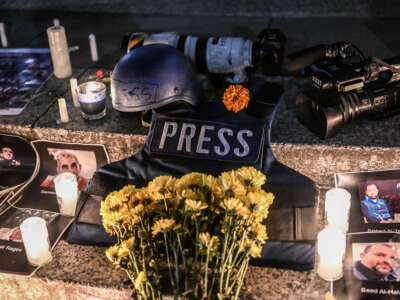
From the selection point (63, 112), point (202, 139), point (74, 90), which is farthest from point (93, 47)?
point (202, 139)

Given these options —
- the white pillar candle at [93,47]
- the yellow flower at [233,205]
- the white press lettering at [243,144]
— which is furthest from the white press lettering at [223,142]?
the white pillar candle at [93,47]

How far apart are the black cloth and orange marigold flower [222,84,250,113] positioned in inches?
1.7

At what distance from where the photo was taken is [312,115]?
1.79m

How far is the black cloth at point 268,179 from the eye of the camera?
148 centimetres

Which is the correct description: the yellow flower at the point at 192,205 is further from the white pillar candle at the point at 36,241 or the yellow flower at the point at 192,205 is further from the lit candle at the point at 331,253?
the white pillar candle at the point at 36,241

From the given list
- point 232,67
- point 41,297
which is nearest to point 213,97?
point 232,67

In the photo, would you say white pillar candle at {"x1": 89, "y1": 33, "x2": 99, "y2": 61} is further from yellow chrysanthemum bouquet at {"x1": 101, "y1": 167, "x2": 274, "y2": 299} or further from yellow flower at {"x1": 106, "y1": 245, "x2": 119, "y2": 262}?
yellow flower at {"x1": 106, "y1": 245, "x2": 119, "y2": 262}

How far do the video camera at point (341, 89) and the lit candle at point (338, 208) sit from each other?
0.85ft

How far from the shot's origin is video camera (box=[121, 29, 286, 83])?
2.03 m

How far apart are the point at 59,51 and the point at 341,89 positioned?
1.34m

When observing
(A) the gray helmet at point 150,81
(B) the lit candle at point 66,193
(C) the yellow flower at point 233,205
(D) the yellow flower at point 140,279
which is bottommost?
(B) the lit candle at point 66,193

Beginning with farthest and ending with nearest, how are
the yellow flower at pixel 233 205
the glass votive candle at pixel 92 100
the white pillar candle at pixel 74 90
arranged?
the white pillar candle at pixel 74 90
the glass votive candle at pixel 92 100
the yellow flower at pixel 233 205

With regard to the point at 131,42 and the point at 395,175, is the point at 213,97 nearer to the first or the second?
the point at 131,42

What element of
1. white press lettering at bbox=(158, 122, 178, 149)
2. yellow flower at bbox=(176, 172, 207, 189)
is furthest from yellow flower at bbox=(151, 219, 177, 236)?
white press lettering at bbox=(158, 122, 178, 149)
